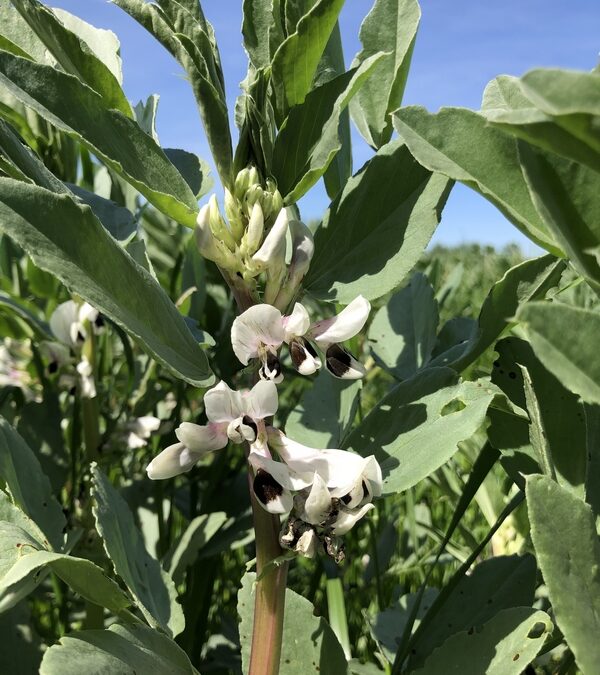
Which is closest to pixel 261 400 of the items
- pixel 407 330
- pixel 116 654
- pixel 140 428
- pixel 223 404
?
pixel 223 404

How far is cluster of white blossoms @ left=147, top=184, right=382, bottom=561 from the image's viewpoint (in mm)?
651

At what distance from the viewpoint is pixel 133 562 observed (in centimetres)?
79

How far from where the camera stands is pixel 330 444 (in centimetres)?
87

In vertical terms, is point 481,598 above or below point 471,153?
below

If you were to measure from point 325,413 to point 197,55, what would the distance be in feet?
1.38

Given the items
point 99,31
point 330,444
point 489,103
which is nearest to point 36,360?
point 99,31

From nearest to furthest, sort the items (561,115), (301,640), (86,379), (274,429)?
(561,115), (274,429), (301,640), (86,379)

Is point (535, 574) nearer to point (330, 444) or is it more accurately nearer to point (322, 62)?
point (330, 444)

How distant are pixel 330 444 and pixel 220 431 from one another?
0.70ft

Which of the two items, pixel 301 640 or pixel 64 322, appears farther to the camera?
pixel 64 322

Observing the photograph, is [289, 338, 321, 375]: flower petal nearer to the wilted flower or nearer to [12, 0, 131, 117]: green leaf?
the wilted flower

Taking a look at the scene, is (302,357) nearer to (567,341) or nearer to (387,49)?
(567,341)

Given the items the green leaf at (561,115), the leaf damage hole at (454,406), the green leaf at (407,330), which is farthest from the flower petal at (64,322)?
the green leaf at (561,115)

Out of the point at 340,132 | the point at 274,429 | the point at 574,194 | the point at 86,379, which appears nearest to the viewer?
the point at 574,194
